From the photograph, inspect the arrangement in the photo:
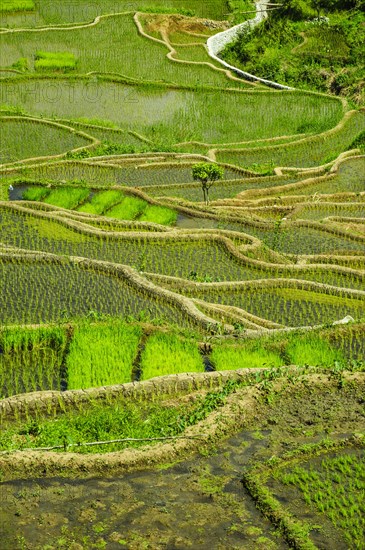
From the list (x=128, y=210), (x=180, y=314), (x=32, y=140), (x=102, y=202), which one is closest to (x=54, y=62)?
(x=32, y=140)

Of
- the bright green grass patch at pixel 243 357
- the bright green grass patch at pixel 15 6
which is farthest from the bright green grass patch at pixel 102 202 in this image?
the bright green grass patch at pixel 15 6

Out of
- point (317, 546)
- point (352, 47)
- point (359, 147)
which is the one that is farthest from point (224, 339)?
point (352, 47)

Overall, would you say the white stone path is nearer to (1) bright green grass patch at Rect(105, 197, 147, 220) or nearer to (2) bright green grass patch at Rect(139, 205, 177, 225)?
(1) bright green grass patch at Rect(105, 197, 147, 220)

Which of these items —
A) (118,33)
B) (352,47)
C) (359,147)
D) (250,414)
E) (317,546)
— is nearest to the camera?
(317,546)

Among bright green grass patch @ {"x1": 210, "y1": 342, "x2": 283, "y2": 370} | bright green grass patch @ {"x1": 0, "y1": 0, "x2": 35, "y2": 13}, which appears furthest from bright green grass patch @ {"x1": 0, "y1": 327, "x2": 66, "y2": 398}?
bright green grass patch @ {"x1": 0, "y1": 0, "x2": 35, "y2": 13}

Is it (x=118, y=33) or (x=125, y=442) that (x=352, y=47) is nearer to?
(x=118, y=33)

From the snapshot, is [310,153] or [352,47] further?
[352,47]

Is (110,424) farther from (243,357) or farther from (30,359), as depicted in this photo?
(243,357)
